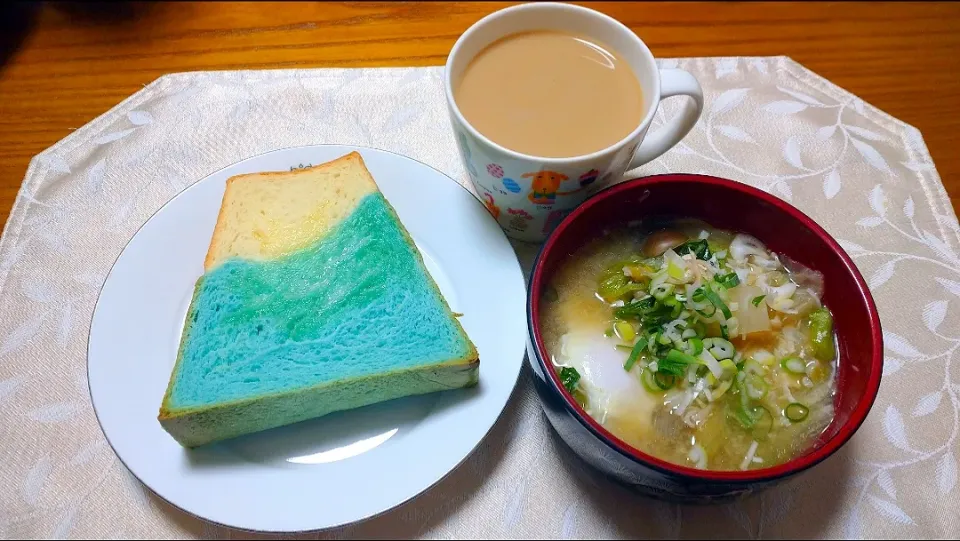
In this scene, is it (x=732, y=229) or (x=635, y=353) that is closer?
(x=635, y=353)

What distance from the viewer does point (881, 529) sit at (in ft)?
3.29

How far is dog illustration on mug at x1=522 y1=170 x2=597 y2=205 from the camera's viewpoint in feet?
3.40

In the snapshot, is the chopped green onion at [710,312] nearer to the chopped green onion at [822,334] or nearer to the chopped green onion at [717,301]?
the chopped green onion at [717,301]

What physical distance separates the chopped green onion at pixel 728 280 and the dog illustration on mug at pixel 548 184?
25cm

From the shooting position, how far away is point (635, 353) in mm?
979

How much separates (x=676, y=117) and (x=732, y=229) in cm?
22

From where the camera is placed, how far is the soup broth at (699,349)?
94 cm

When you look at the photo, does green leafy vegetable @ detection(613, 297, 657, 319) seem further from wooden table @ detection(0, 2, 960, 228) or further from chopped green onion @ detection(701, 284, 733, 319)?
wooden table @ detection(0, 2, 960, 228)

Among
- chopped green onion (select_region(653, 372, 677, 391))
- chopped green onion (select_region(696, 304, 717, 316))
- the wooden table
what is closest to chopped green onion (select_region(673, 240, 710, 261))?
chopped green onion (select_region(696, 304, 717, 316))

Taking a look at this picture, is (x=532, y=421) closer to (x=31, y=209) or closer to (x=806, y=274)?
(x=806, y=274)

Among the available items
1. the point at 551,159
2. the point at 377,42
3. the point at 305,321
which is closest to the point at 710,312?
the point at 551,159

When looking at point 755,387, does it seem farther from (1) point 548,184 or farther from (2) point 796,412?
(1) point 548,184

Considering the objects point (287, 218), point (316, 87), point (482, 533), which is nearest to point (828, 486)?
point (482, 533)

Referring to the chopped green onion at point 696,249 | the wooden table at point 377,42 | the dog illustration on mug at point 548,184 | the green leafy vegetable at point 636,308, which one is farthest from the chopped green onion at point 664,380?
the wooden table at point 377,42
